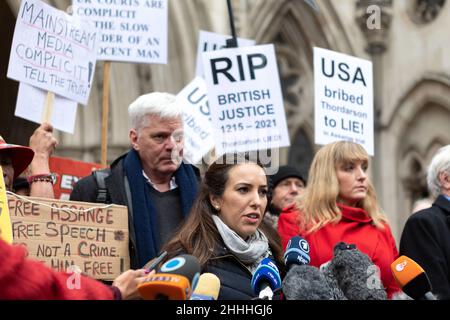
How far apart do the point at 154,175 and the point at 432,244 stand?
4.79ft

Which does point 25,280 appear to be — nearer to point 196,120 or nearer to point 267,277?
point 267,277

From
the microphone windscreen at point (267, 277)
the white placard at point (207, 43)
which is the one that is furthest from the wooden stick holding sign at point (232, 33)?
the microphone windscreen at point (267, 277)

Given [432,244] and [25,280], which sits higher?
[432,244]

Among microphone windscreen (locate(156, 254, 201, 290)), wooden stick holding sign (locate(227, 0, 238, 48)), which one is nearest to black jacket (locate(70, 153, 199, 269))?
microphone windscreen (locate(156, 254, 201, 290))

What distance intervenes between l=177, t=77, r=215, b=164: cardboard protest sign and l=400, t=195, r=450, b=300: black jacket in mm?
2265

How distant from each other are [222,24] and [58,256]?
28.9 ft

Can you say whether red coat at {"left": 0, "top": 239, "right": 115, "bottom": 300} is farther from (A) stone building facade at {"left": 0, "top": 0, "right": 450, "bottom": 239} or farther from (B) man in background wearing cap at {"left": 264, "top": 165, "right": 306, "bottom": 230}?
(A) stone building facade at {"left": 0, "top": 0, "right": 450, "bottom": 239}

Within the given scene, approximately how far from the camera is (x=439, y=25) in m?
13.0

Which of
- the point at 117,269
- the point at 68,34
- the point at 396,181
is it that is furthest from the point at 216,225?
the point at 396,181

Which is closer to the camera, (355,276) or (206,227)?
(355,276)

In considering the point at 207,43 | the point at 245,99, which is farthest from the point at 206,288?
the point at 207,43

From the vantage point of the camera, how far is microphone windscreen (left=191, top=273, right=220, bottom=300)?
8.87 ft

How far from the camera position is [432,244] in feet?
14.5
